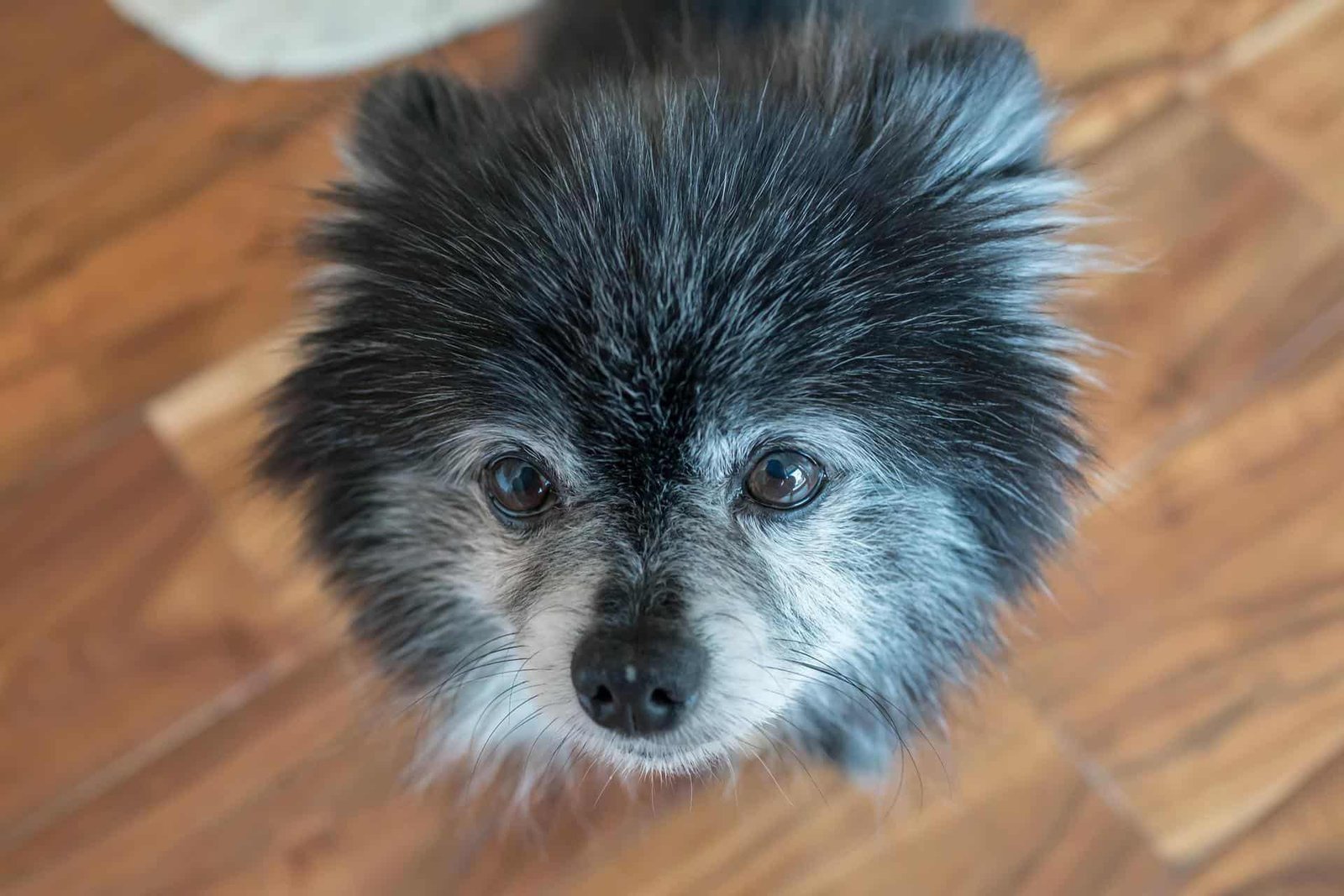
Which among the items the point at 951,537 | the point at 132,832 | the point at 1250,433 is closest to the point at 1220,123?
the point at 1250,433

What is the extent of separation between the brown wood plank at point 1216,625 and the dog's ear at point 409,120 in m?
1.20

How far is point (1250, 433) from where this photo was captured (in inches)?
75.0

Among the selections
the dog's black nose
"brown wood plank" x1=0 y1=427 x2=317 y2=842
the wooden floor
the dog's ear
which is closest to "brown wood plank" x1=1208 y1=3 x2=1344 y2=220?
the wooden floor

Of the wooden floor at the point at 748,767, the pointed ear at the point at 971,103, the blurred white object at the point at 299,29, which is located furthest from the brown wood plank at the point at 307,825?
the blurred white object at the point at 299,29

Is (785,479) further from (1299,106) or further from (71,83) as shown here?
(71,83)

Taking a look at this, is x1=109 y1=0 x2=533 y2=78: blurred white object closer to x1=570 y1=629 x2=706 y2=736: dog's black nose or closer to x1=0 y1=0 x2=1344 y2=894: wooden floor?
x1=0 y1=0 x2=1344 y2=894: wooden floor

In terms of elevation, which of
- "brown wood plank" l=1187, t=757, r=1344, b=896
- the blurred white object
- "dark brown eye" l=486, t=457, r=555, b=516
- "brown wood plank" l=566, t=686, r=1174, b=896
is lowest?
"brown wood plank" l=566, t=686, r=1174, b=896

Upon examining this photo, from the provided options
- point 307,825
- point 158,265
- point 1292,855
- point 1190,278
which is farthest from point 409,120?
point 1292,855

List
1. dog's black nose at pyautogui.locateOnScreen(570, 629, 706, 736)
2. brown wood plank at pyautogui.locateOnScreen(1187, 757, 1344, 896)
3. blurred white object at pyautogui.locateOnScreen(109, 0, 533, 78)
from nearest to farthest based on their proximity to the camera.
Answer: dog's black nose at pyautogui.locateOnScreen(570, 629, 706, 736)
brown wood plank at pyautogui.locateOnScreen(1187, 757, 1344, 896)
blurred white object at pyautogui.locateOnScreen(109, 0, 533, 78)

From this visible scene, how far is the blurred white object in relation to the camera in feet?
7.19

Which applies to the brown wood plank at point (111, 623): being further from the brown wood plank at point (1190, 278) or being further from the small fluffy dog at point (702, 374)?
the brown wood plank at point (1190, 278)

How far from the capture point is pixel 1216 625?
71.7 inches

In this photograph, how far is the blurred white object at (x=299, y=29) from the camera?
2191mm

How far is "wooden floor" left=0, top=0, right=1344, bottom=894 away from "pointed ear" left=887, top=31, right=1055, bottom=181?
0.39m
